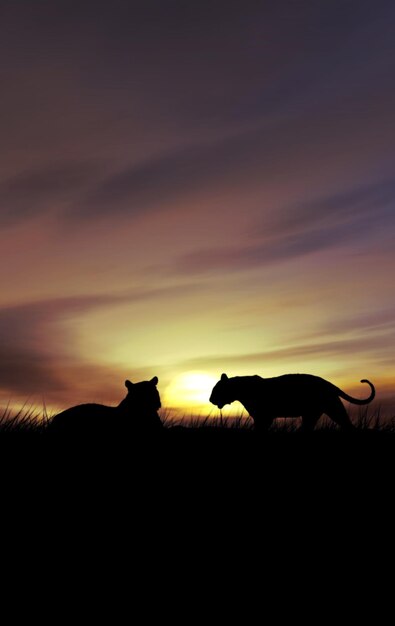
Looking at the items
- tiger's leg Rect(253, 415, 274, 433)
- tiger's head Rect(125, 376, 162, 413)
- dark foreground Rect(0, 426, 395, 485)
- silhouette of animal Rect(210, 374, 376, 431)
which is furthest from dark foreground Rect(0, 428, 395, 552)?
silhouette of animal Rect(210, 374, 376, 431)

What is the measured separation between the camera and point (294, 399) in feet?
46.0

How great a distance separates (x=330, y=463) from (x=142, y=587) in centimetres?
474

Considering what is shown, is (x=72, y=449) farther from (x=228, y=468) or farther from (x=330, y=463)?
(x=330, y=463)

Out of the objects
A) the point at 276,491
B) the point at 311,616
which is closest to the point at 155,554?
the point at 311,616

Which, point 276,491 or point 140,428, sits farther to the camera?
point 140,428

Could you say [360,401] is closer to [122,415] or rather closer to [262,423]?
[262,423]

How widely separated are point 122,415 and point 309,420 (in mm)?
4040

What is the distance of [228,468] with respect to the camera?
422 inches

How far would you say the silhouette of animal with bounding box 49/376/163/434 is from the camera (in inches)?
448

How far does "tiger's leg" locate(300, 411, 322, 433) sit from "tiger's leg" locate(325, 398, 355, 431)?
245mm

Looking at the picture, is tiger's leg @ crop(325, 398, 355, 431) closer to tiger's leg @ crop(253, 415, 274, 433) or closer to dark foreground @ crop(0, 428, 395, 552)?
tiger's leg @ crop(253, 415, 274, 433)

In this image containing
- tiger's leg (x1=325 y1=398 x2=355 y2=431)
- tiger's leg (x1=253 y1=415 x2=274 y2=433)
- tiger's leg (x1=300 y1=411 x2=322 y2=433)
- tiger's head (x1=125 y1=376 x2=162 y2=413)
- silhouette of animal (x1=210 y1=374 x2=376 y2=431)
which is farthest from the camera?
tiger's leg (x1=325 y1=398 x2=355 y2=431)

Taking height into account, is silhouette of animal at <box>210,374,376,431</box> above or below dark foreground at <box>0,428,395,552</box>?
above

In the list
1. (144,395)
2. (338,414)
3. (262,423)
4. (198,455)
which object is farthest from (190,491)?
(338,414)
